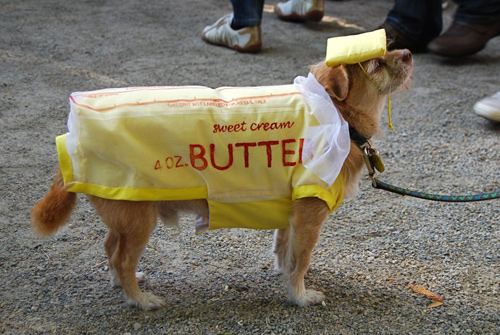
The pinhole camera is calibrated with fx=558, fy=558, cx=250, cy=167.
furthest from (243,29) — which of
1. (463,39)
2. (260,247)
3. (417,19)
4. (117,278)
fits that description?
(117,278)

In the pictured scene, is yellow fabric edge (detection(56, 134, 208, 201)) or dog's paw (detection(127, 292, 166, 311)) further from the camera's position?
dog's paw (detection(127, 292, 166, 311))

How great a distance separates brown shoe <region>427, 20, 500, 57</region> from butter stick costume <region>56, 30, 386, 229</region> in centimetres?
395

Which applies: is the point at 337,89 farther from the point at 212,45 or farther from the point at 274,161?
the point at 212,45

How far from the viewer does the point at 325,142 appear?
2262mm

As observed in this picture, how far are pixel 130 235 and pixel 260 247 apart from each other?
0.91 m

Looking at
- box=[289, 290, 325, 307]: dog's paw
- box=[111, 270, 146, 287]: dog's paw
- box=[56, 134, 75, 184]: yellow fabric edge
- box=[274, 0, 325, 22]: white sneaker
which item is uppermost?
box=[56, 134, 75, 184]: yellow fabric edge

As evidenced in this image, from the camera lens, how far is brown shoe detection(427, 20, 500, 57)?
573cm

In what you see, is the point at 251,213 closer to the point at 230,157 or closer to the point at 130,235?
the point at 230,157

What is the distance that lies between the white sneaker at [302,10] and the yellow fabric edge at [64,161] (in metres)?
5.19

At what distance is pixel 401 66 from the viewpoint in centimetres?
242

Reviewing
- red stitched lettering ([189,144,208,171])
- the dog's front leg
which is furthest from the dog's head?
red stitched lettering ([189,144,208,171])

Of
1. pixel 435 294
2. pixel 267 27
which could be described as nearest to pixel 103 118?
pixel 435 294

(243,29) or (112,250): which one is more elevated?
(112,250)

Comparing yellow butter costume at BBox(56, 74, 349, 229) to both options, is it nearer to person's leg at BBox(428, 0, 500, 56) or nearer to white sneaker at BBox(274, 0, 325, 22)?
person's leg at BBox(428, 0, 500, 56)
